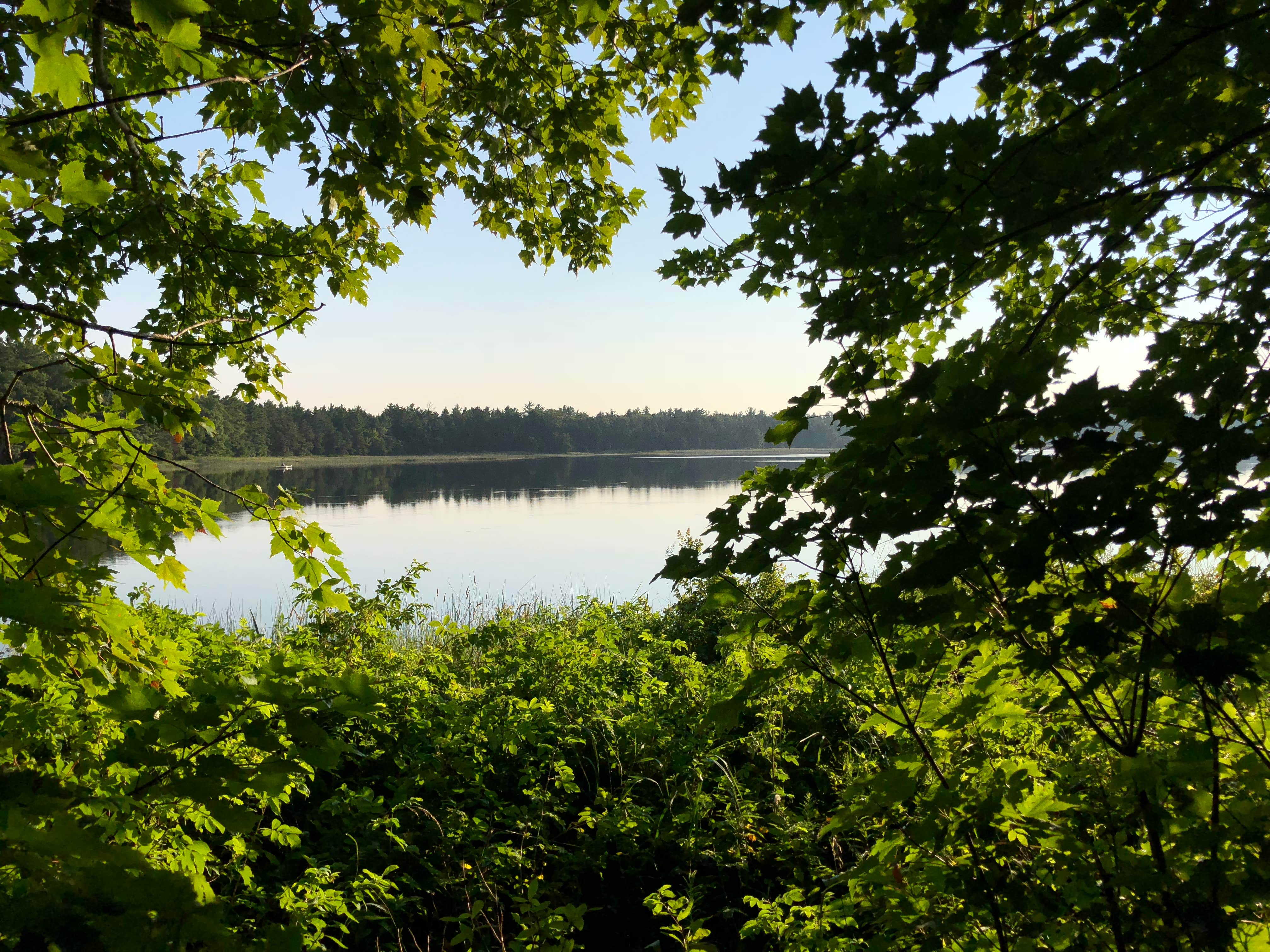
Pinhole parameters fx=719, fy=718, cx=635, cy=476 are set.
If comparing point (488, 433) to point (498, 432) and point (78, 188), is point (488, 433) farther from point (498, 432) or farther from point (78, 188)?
point (78, 188)

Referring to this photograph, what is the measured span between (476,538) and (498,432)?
6721cm

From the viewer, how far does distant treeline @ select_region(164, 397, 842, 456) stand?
248 feet

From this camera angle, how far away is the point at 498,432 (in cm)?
8675

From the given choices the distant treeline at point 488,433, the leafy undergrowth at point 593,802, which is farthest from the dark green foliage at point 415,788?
the distant treeline at point 488,433

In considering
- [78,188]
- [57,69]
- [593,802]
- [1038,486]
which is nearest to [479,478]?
[593,802]

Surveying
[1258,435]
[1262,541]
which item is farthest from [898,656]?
[1258,435]

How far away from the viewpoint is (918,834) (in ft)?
5.64

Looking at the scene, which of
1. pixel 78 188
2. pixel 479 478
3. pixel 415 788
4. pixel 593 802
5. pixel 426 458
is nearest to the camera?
pixel 78 188

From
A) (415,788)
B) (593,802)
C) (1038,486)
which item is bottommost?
(593,802)

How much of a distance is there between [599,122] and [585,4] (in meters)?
1.50

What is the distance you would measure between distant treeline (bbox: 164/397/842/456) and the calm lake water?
108 ft

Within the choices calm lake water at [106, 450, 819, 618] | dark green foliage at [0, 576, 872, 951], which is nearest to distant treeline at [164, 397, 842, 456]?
calm lake water at [106, 450, 819, 618]

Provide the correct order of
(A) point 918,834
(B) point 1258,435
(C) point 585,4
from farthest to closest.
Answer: (C) point 585,4 → (A) point 918,834 → (B) point 1258,435

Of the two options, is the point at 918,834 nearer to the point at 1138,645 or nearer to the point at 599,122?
the point at 1138,645
